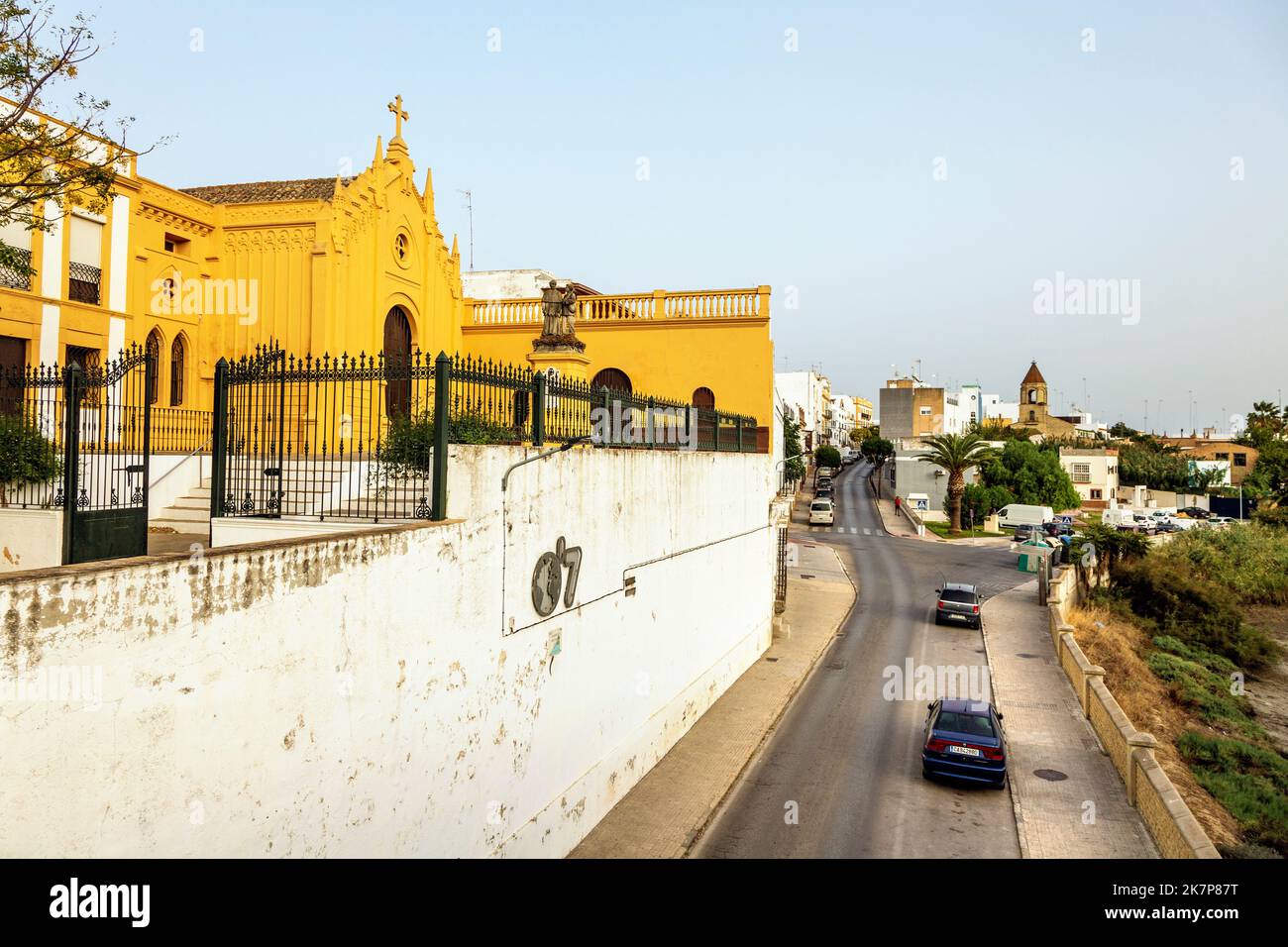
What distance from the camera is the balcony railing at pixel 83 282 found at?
55.8 feet

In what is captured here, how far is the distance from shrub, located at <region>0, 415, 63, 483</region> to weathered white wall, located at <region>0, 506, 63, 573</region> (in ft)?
3.80

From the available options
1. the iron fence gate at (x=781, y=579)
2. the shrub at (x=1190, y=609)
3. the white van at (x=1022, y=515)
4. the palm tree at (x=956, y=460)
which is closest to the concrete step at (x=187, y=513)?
the iron fence gate at (x=781, y=579)

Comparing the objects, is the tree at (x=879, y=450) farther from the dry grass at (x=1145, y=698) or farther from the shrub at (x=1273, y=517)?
the dry grass at (x=1145, y=698)

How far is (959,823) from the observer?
12.5 meters

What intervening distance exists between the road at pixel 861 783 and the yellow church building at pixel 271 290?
7785 mm

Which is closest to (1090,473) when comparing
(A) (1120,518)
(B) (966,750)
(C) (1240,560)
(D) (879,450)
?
(A) (1120,518)

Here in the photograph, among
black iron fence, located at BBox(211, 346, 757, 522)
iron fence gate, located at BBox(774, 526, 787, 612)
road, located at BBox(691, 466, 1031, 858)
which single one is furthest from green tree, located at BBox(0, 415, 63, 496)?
iron fence gate, located at BBox(774, 526, 787, 612)

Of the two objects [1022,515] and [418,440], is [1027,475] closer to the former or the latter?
[1022,515]

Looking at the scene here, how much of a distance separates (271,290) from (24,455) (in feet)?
32.5

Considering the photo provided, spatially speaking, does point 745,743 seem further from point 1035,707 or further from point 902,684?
point 1035,707

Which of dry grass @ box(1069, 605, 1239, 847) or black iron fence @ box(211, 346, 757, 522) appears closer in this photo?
black iron fence @ box(211, 346, 757, 522)

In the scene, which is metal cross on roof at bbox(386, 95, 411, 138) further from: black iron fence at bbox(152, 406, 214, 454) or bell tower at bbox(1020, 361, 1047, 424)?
bell tower at bbox(1020, 361, 1047, 424)

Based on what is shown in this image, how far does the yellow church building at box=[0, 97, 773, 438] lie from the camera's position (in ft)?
55.6
